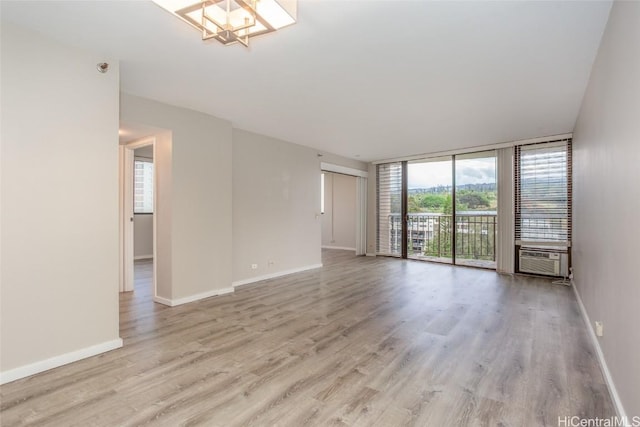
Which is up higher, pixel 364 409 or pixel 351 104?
pixel 351 104

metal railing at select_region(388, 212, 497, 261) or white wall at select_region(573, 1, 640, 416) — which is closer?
white wall at select_region(573, 1, 640, 416)

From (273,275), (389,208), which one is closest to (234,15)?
(273,275)

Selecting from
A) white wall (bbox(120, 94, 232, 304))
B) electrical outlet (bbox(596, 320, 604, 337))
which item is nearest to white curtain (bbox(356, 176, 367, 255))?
white wall (bbox(120, 94, 232, 304))

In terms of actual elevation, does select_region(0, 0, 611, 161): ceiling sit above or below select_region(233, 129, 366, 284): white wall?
above

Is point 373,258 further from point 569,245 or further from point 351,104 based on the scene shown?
point 351,104

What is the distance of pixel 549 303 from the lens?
12.7 feet

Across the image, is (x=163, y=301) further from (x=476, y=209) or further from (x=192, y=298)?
(x=476, y=209)

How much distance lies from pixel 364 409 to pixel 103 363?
1976 millimetres

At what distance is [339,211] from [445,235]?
3.24 meters

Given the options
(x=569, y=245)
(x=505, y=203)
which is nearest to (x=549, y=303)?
(x=569, y=245)

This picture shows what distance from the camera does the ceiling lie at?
2.02 metres

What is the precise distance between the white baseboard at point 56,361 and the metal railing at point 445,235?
6.11 m

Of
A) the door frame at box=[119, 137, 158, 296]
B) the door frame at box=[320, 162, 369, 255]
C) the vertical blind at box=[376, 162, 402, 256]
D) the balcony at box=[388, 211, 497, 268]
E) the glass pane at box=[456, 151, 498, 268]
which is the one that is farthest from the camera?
the door frame at box=[320, 162, 369, 255]

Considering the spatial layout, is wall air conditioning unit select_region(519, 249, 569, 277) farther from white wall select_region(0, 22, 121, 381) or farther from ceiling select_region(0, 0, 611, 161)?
white wall select_region(0, 22, 121, 381)
